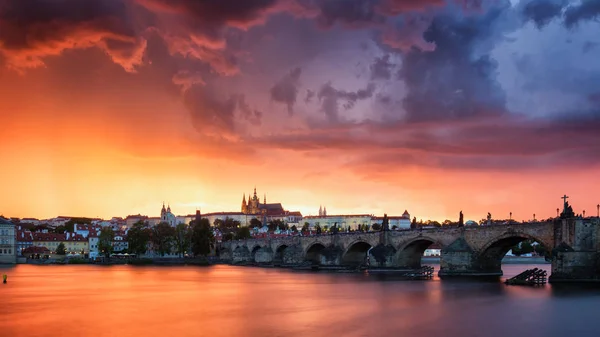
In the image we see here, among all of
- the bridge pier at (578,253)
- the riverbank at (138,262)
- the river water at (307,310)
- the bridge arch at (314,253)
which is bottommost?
the riverbank at (138,262)

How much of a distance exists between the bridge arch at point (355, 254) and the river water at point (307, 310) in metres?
24.5

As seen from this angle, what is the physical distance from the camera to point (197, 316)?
37594 millimetres

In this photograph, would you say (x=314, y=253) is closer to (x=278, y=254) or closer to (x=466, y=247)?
(x=278, y=254)

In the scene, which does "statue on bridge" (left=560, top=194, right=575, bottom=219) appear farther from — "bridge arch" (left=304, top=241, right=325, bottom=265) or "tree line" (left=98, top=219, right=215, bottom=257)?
"tree line" (left=98, top=219, right=215, bottom=257)

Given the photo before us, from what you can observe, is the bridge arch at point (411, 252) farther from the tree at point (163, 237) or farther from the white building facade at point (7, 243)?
the white building facade at point (7, 243)

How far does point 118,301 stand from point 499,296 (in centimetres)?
2595

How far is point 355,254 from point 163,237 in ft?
157

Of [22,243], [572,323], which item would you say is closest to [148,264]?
[22,243]

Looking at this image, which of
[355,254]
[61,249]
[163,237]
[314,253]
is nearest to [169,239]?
[163,237]

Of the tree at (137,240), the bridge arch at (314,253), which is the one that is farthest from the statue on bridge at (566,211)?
the tree at (137,240)

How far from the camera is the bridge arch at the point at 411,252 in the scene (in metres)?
70.1

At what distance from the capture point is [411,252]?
241 ft

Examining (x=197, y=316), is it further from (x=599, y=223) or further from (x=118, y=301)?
(x=599, y=223)

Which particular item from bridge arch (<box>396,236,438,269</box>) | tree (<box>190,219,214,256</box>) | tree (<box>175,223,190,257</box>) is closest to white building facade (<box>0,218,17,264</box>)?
tree (<box>175,223,190,257</box>)
